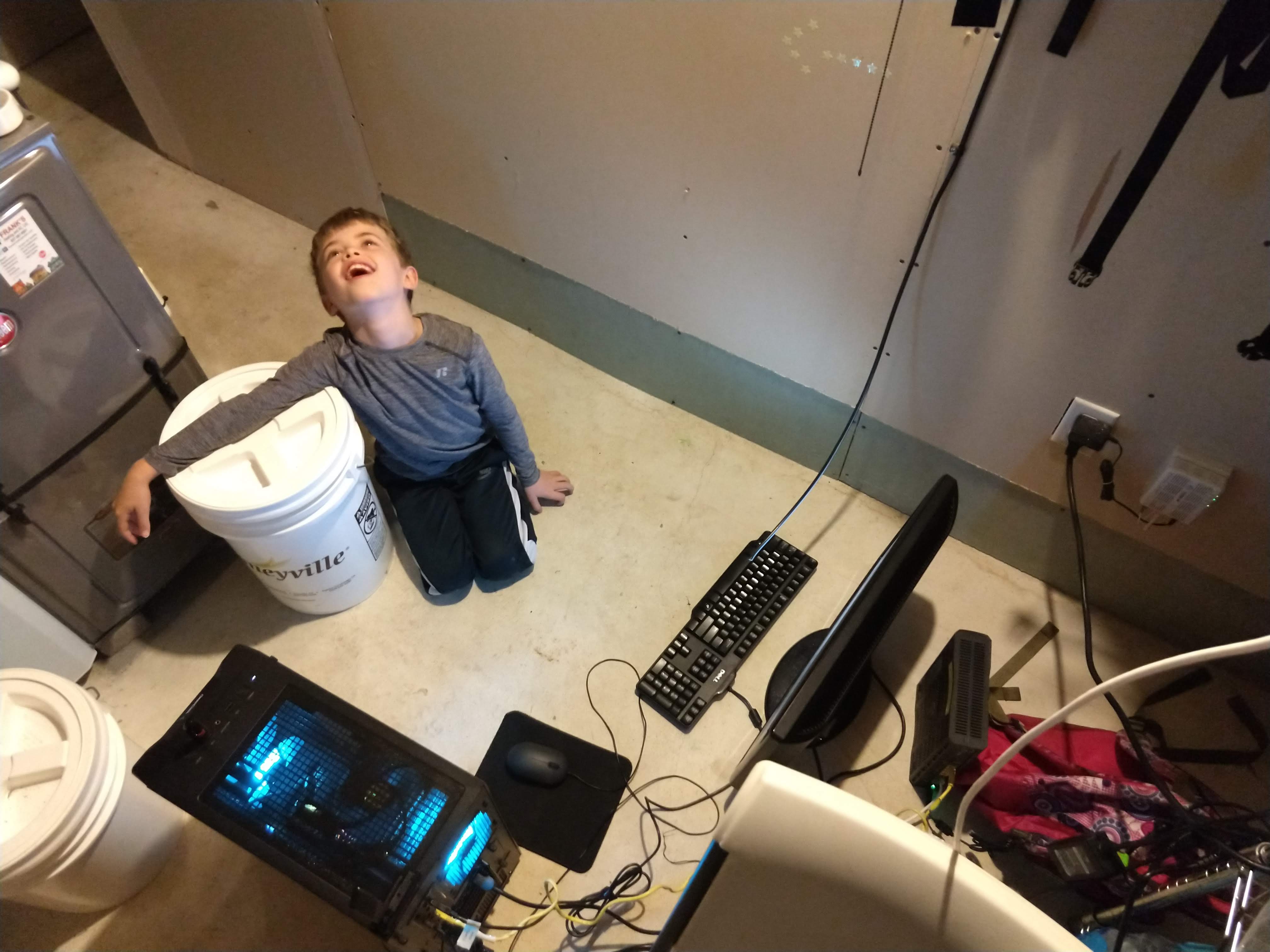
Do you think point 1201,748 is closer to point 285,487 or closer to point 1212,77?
point 1212,77

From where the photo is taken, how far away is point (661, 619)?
60.6 inches

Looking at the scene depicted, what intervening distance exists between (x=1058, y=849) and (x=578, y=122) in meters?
1.41

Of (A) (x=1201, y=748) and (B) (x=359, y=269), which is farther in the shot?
(A) (x=1201, y=748)

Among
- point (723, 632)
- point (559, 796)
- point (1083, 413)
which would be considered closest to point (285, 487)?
point (559, 796)

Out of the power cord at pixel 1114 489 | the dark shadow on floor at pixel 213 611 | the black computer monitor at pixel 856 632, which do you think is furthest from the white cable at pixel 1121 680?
the dark shadow on floor at pixel 213 611

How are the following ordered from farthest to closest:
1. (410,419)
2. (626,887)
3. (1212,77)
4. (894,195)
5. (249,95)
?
(249,95) < (410,419) < (626,887) < (894,195) < (1212,77)

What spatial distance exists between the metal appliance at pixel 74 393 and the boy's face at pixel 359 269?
29 cm

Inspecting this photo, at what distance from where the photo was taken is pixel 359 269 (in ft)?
3.99

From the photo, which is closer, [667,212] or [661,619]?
[667,212]

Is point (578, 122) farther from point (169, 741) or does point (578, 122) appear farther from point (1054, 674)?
point (1054, 674)

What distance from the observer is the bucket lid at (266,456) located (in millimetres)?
1180

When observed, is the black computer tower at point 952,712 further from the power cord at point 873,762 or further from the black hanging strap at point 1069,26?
the black hanging strap at point 1069,26

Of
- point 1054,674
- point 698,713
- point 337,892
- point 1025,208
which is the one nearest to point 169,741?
point 337,892

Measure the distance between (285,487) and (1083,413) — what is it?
1.26m
